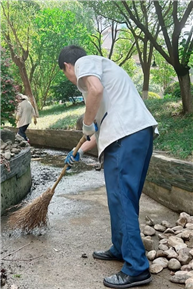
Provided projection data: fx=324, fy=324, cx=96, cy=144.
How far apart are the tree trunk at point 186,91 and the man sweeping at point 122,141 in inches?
180

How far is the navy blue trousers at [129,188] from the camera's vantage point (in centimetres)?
233

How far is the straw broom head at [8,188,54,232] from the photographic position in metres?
3.24

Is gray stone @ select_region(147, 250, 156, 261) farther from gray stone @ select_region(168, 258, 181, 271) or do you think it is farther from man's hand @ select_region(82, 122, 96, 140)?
man's hand @ select_region(82, 122, 96, 140)

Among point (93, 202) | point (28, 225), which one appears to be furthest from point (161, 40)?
point (28, 225)

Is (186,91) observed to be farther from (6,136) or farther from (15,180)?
(15,180)

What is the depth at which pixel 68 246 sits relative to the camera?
3.04m

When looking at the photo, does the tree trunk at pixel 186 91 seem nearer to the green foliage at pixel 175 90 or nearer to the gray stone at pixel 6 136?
the green foliage at pixel 175 90

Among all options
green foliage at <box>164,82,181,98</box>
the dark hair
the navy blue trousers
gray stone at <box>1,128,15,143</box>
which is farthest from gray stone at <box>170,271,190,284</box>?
green foliage at <box>164,82,181,98</box>

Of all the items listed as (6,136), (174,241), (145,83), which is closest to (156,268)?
(174,241)

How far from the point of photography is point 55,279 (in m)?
2.46

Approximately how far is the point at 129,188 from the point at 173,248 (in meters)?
0.91

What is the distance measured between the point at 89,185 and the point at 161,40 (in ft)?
49.0

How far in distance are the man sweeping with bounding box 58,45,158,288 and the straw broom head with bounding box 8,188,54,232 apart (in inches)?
40.6

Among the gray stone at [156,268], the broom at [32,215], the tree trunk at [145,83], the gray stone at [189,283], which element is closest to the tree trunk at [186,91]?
the broom at [32,215]
